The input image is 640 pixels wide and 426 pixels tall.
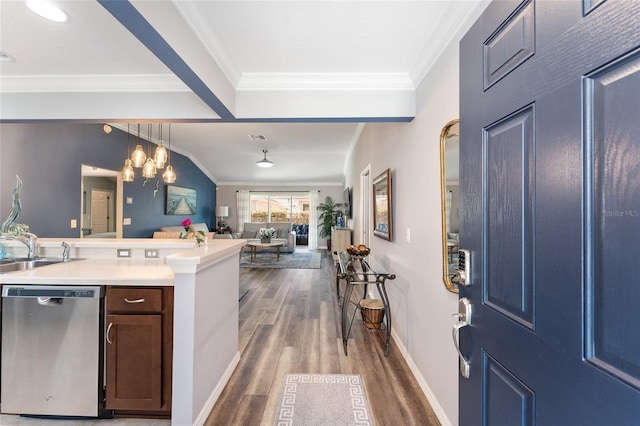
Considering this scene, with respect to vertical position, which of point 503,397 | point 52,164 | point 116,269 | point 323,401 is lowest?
point 323,401

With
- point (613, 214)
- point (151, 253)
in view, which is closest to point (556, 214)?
point (613, 214)

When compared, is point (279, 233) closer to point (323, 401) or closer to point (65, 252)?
point (65, 252)

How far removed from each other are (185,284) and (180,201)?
642cm

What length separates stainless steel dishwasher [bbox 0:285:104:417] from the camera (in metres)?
1.72

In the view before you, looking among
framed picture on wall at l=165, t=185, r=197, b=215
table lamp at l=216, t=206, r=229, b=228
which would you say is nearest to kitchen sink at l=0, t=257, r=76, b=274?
framed picture on wall at l=165, t=185, r=197, b=215

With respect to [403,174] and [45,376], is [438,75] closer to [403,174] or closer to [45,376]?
[403,174]

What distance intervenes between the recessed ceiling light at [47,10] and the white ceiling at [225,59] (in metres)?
0.05

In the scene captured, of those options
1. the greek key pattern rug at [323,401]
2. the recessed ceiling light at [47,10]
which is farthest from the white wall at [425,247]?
the recessed ceiling light at [47,10]

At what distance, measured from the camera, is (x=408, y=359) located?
2.44 meters

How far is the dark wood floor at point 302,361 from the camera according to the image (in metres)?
1.86

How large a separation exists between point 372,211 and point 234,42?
272 centimetres

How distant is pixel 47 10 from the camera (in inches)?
64.1

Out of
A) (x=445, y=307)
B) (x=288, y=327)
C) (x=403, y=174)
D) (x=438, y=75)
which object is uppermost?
(x=438, y=75)

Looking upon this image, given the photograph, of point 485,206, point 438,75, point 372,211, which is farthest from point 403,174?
point 485,206
